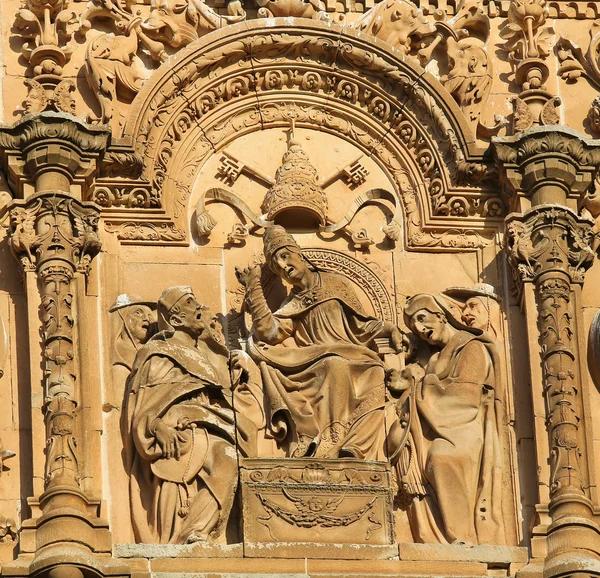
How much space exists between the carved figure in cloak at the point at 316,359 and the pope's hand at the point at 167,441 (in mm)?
808

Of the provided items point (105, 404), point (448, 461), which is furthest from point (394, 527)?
point (105, 404)

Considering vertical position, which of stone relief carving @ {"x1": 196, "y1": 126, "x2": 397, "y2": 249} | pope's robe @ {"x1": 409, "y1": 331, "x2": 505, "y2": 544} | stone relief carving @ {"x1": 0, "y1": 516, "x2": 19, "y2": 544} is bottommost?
stone relief carving @ {"x1": 0, "y1": 516, "x2": 19, "y2": 544}

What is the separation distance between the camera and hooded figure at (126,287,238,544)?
2266 cm

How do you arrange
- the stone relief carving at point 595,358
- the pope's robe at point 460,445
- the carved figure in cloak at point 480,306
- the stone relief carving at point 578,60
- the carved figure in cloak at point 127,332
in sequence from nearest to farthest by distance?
the pope's robe at point 460,445, the carved figure in cloak at point 127,332, the stone relief carving at point 595,358, the carved figure in cloak at point 480,306, the stone relief carving at point 578,60

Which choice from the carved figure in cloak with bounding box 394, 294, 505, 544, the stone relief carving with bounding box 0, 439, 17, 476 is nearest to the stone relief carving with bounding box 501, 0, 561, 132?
the carved figure in cloak with bounding box 394, 294, 505, 544

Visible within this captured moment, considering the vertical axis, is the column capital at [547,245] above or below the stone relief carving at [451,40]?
below

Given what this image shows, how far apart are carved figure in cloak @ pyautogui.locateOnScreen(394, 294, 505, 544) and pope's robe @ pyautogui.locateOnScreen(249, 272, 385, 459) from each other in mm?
324

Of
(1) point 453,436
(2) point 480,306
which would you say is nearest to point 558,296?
(2) point 480,306

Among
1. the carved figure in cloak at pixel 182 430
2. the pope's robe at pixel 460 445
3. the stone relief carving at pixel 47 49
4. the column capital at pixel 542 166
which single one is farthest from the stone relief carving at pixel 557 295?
the stone relief carving at pixel 47 49

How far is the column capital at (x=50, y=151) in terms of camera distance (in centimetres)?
2370

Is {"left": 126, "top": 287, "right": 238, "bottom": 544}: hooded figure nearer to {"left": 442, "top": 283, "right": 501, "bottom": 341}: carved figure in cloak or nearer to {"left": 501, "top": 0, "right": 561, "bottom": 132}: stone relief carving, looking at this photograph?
{"left": 442, "top": 283, "right": 501, "bottom": 341}: carved figure in cloak

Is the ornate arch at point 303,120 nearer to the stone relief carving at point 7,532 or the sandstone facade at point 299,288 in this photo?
the sandstone facade at point 299,288

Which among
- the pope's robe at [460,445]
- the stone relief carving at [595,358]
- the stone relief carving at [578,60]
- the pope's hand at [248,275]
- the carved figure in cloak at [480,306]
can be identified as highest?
the stone relief carving at [578,60]

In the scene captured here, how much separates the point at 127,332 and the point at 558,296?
3.31 m
